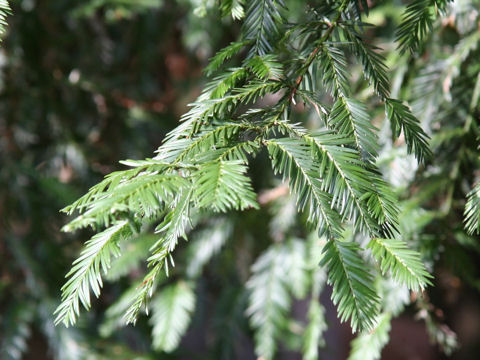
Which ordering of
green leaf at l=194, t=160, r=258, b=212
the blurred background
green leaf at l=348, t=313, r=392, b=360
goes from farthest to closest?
1. the blurred background
2. green leaf at l=348, t=313, r=392, b=360
3. green leaf at l=194, t=160, r=258, b=212

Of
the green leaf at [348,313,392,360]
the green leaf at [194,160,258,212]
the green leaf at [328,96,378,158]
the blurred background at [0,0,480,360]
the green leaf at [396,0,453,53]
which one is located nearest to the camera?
the green leaf at [194,160,258,212]

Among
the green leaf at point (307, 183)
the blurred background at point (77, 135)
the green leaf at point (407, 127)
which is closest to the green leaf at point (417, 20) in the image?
the green leaf at point (407, 127)

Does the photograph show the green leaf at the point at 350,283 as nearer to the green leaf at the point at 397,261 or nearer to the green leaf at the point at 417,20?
the green leaf at the point at 397,261

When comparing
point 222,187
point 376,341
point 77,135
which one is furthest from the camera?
point 77,135

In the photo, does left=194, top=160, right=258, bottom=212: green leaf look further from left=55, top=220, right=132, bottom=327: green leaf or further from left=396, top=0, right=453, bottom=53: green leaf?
left=396, top=0, right=453, bottom=53: green leaf

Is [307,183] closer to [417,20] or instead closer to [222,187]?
[222,187]

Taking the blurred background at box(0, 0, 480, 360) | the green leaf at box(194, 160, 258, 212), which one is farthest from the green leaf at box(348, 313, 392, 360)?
the green leaf at box(194, 160, 258, 212)

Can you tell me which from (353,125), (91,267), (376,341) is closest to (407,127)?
(353,125)

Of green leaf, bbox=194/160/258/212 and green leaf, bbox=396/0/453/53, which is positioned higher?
green leaf, bbox=194/160/258/212

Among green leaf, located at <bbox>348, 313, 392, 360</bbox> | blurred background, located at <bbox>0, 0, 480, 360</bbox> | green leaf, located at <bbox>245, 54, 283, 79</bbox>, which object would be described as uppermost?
green leaf, located at <bbox>245, 54, 283, 79</bbox>

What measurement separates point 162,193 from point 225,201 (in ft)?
0.26

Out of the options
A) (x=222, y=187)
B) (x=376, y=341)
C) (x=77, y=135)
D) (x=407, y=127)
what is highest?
(x=222, y=187)

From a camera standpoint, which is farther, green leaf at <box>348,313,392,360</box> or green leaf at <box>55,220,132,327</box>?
green leaf at <box>348,313,392,360</box>

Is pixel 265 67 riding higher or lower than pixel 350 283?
higher
